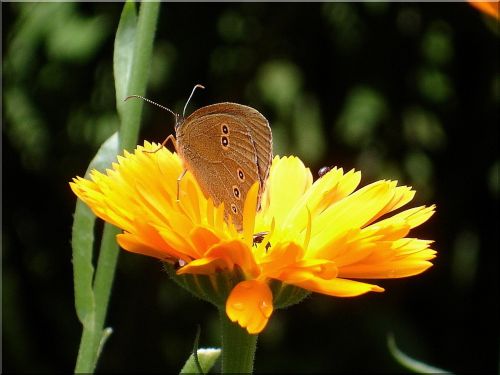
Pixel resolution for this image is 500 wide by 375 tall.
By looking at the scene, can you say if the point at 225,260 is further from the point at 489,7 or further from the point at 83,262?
the point at 489,7

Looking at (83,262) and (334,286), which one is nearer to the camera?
(334,286)

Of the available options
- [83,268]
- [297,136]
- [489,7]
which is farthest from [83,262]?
[297,136]

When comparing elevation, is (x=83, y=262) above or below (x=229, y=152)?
below

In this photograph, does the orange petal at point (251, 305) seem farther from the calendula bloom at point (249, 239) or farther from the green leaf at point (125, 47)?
the green leaf at point (125, 47)

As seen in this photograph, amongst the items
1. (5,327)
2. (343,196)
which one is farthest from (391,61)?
(343,196)

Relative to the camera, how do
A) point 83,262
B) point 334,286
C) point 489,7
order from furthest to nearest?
point 489,7
point 83,262
point 334,286

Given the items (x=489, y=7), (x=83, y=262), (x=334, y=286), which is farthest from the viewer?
(x=489, y=7)
